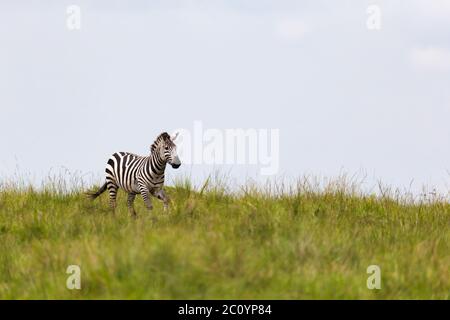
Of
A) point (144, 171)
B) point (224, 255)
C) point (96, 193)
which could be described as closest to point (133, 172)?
point (144, 171)

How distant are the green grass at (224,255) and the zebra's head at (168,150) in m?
0.80

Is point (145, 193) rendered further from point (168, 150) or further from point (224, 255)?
point (224, 255)

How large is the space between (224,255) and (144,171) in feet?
18.8

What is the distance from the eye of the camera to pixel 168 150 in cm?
1250

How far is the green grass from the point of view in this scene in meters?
7.34

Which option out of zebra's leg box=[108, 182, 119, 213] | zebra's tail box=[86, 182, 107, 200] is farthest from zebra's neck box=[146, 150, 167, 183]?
zebra's tail box=[86, 182, 107, 200]

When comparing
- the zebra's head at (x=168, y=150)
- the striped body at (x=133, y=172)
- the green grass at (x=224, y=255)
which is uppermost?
the zebra's head at (x=168, y=150)

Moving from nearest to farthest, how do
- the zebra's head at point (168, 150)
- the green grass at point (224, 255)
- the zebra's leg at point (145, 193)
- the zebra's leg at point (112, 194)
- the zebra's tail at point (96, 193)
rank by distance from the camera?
the green grass at point (224, 255)
the zebra's head at point (168, 150)
the zebra's leg at point (145, 193)
the zebra's leg at point (112, 194)
the zebra's tail at point (96, 193)

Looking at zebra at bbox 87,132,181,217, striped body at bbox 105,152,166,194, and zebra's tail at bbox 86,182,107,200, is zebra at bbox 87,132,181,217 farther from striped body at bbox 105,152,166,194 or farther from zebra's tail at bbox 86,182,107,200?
zebra's tail at bbox 86,182,107,200

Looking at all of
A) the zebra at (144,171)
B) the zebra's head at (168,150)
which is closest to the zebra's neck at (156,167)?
the zebra at (144,171)

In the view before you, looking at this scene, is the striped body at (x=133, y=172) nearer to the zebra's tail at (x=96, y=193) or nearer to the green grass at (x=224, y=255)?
the zebra's tail at (x=96, y=193)

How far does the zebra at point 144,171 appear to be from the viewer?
1255cm

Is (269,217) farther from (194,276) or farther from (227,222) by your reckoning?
(194,276)

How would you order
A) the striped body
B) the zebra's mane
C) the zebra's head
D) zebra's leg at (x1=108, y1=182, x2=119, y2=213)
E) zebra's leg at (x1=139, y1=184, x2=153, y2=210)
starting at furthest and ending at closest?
zebra's leg at (x1=108, y1=182, x2=119, y2=213) < the striped body < zebra's leg at (x1=139, y1=184, x2=153, y2=210) < the zebra's mane < the zebra's head
